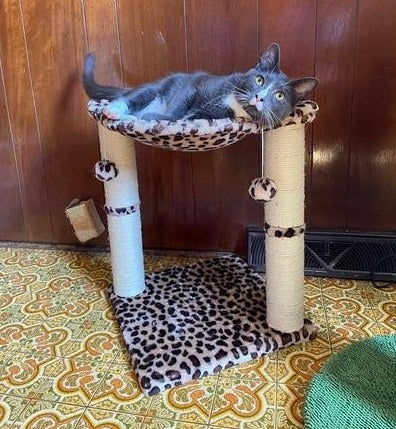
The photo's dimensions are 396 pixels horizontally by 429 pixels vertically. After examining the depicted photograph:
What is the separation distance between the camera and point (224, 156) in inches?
66.5

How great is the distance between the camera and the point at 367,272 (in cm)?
160

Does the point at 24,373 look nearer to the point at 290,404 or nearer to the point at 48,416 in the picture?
the point at 48,416

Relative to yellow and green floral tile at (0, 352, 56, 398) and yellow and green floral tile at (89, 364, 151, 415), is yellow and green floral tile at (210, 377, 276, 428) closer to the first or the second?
yellow and green floral tile at (89, 364, 151, 415)

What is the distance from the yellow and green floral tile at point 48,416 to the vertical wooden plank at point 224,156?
904 mm

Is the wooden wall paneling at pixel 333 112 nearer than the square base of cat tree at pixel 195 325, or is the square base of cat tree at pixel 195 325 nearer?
the square base of cat tree at pixel 195 325

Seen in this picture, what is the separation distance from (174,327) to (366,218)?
0.87m

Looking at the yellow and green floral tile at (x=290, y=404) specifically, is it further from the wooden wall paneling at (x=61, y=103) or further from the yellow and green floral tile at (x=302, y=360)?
the wooden wall paneling at (x=61, y=103)

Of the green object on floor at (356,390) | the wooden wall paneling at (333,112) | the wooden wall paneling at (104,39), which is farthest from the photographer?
the wooden wall paneling at (104,39)

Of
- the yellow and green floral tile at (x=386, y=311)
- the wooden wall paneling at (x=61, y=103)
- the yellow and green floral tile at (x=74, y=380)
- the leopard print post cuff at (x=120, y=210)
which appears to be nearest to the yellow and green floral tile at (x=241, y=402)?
the yellow and green floral tile at (x=74, y=380)

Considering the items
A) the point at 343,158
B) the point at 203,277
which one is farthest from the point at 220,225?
the point at 343,158

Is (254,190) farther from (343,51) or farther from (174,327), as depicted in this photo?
(343,51)

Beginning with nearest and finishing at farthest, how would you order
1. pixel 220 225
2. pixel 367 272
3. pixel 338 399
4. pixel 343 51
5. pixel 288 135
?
pixel 338 399
pixel 288 135
pixel 343 51
pixel 367 272
pixel 220 225

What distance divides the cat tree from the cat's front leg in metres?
0.02

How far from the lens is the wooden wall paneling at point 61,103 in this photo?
5.31 ft
